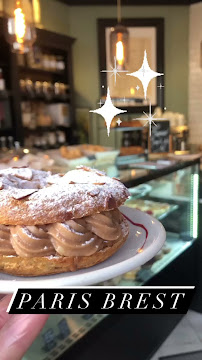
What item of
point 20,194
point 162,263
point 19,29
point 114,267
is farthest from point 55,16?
point 114,267

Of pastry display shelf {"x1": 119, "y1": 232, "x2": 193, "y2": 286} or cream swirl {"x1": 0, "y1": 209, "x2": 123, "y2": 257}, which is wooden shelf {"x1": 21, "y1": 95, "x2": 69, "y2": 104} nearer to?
pastry display shelf {"x1": 119, "y1": 232, "x2": 193, "y2": 286}

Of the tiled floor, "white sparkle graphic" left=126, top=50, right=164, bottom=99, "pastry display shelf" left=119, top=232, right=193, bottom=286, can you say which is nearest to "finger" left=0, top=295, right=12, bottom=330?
"white sparkle graphic" left=126, top=50, right=164, bottom=99

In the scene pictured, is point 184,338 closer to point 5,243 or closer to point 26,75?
point 5,243


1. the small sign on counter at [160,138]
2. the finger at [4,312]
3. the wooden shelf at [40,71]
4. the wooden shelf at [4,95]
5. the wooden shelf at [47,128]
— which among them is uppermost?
the wooden shelf at [40,71]

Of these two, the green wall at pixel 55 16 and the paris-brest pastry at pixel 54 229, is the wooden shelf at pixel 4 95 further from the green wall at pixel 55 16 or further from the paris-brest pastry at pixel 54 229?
the paris-brest pastry at pixel 54 229

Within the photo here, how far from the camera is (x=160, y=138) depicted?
186 centimetres

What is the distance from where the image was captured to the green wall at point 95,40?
13.1ft

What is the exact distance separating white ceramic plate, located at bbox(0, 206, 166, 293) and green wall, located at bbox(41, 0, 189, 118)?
10.5 feet

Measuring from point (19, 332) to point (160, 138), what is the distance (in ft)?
4.57

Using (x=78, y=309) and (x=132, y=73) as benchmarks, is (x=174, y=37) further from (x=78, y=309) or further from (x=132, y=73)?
(x=78, y=309)

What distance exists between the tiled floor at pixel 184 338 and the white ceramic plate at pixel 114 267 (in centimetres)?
108

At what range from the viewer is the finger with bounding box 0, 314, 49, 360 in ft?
2.09

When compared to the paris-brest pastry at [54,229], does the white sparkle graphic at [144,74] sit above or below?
above

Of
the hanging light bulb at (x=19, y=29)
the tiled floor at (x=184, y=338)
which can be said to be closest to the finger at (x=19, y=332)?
the tiled floor at (x=184, y=338)
